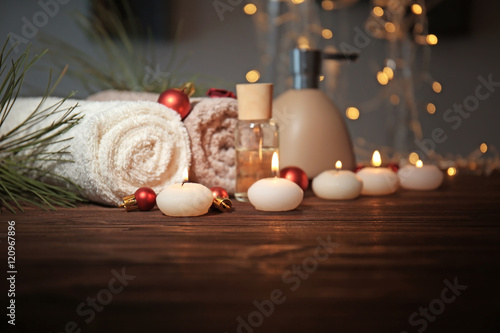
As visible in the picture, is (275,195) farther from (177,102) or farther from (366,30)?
(366,30)

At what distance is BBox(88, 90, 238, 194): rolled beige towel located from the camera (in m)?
0.70

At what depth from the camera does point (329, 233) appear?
0.48 meters

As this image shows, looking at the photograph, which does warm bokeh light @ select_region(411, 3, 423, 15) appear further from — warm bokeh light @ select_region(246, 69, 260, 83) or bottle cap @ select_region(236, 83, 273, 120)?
bottle cap @ select_region(236, 83, 273, 120)

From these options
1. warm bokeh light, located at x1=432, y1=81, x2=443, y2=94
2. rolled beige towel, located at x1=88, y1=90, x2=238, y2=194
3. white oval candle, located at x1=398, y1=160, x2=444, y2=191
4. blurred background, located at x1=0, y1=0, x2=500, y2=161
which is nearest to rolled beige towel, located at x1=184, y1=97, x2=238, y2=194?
rolled beige towel, located at x1=88, y1=90, x2=238, y2=194

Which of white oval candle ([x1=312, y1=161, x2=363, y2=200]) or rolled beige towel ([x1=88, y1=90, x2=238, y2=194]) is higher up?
rolled beige towel ([x1=88, y1=90, x2=238, y2=194])

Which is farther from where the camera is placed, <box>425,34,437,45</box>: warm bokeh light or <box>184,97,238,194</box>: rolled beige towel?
<box>425,34,437,45</box>: warm bokeh light

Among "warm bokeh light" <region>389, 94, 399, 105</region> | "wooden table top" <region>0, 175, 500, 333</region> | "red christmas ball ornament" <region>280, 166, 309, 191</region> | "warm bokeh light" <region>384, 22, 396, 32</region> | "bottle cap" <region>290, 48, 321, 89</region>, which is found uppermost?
"warm bokeh light" <region>384, 22, 396, 32</region>

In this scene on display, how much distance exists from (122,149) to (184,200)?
0.13 m

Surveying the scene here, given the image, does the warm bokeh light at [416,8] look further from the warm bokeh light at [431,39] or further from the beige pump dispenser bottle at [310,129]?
the beige pump dispenser bottle at [310,129]

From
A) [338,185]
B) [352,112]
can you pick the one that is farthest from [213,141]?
[352,112]

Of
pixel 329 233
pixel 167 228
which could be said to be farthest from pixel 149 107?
pixel 329 233

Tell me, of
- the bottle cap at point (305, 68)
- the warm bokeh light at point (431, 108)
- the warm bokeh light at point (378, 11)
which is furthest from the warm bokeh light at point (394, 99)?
the bottle cap at point (305, 68)

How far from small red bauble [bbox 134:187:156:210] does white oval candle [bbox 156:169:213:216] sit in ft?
0.12

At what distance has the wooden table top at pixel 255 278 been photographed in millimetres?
351
